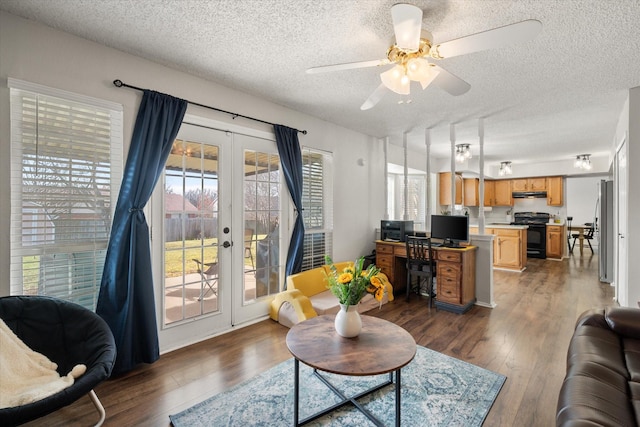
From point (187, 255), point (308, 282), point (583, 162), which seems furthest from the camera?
point (583, 162)

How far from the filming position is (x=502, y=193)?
8344mm

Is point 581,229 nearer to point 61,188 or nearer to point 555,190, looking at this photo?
point 555,190

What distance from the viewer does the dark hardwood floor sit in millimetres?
1922

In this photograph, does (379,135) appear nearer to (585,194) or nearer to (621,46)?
(621,46)

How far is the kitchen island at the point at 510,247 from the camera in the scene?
6.18m

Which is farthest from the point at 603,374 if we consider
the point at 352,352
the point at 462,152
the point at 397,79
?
the point at 462,152

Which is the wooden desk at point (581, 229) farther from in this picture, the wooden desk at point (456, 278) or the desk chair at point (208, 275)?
the desk chair at point (208, 275)

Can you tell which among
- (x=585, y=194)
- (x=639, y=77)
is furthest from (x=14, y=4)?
(x=585, y=194)

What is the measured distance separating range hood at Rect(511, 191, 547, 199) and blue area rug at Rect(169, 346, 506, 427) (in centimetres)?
712

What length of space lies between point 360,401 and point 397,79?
2232 mm

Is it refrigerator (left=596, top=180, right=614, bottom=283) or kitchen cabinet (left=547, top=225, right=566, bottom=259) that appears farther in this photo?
kitchen cabinet (left=547, top=225, right=566, bottom=259)

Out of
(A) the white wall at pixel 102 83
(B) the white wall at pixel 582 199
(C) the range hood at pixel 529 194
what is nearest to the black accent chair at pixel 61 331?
(A) the white wall at pixel 102 83

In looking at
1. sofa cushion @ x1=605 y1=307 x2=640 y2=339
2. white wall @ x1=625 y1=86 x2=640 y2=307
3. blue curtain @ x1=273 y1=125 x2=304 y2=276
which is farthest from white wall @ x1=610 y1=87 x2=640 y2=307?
blue curtain @ x1=273 y1=125 x2=304 y2=276

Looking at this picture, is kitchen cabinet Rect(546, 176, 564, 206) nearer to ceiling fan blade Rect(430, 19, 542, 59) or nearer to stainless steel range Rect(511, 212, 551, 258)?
stainless steel range Rect(511, 212, 551, 258)
